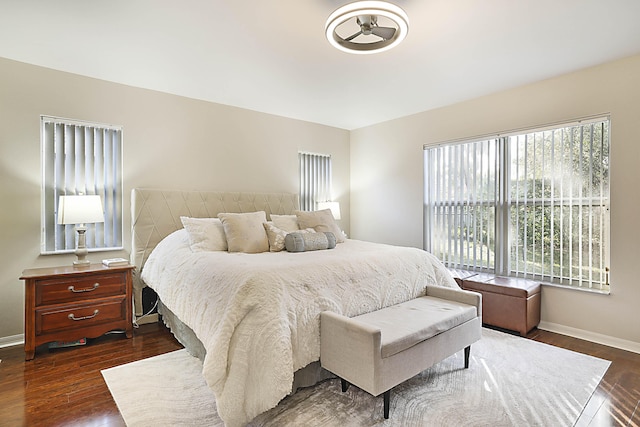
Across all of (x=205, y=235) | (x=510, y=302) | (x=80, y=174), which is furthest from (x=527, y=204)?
(x=80, y=174)

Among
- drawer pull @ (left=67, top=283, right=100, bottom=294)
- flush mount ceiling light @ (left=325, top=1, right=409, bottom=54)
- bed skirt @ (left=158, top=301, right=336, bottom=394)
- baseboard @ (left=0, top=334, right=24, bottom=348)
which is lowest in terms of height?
baseboard @ (left=0, top=334, right=24, bottom=348)

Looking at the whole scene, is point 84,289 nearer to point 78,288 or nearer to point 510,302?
point 78,288

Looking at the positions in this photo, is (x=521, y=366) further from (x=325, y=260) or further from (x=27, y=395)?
(x=27, y=395)

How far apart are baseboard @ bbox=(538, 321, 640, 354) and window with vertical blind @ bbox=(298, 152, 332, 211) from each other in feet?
10.9

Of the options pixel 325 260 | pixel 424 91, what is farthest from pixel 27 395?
pixel 424 91

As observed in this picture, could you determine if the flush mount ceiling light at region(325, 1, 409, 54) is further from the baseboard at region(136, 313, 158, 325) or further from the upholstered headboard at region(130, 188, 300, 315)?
the baseboard at region(136, 313, 158, 325)

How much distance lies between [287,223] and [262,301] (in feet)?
6.21

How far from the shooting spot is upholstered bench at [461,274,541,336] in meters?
3.20

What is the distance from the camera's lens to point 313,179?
17.1 ft

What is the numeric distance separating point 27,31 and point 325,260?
9.50 feet

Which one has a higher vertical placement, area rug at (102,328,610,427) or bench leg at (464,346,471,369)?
bench leg at (464,346,471,369)

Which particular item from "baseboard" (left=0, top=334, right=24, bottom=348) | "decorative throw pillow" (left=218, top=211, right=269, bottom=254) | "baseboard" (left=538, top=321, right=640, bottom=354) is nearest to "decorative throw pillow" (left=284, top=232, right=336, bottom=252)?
"decorative throw pillow" (left=218, top=211, right=269, bottom=254)

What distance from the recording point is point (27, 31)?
8.27ft

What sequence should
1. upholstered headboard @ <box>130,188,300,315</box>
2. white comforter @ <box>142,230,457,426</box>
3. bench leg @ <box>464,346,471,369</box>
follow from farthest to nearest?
upholstered headboard @ <box>130,188,300,315</box>
bench leg @ <box>464,346,471,369</box>
white comforter @ <box>142,230,457,426</box>
